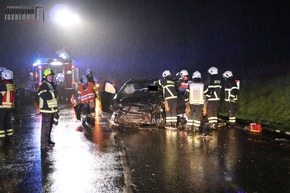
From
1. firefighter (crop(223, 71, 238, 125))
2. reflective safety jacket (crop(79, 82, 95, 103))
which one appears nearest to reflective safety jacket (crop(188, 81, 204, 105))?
firefighter (crop(223, 71, 238, 125))

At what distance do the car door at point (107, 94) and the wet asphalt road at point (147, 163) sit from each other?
235 cm

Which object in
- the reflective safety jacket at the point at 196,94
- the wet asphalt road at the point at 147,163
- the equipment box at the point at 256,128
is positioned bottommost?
the wet asphalt road at the point at 147,163

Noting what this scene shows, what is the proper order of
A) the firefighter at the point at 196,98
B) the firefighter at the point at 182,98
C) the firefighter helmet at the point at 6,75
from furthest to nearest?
1. the firefighter at the point at 182,98
2. the firefighter at the point at 196,98
3. the firefighter helmet at the point at 6,75

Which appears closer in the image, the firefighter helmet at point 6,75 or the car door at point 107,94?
the firefighter helmet at point 6,75

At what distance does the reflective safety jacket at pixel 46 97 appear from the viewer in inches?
306

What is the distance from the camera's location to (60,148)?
302 inches

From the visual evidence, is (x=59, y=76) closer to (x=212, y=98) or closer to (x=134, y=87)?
(x=134, y=87)

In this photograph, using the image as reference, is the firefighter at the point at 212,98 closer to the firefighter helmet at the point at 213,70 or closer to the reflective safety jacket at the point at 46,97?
the firefighter helmet at the point at 213,70

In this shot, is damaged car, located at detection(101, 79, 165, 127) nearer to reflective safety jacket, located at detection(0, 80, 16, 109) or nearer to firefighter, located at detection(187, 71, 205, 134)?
firefighter, located at detection(187, 71, 205, 134)

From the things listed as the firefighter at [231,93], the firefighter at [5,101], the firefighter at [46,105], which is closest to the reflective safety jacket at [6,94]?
the firefighter at [5,101]

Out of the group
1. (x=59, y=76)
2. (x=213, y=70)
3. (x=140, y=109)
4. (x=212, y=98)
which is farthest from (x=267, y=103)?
(x=59, y=76)

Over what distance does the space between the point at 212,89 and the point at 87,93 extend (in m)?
4.40

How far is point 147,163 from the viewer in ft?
20.5

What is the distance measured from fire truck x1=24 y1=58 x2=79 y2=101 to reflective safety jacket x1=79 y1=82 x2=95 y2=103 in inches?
464
